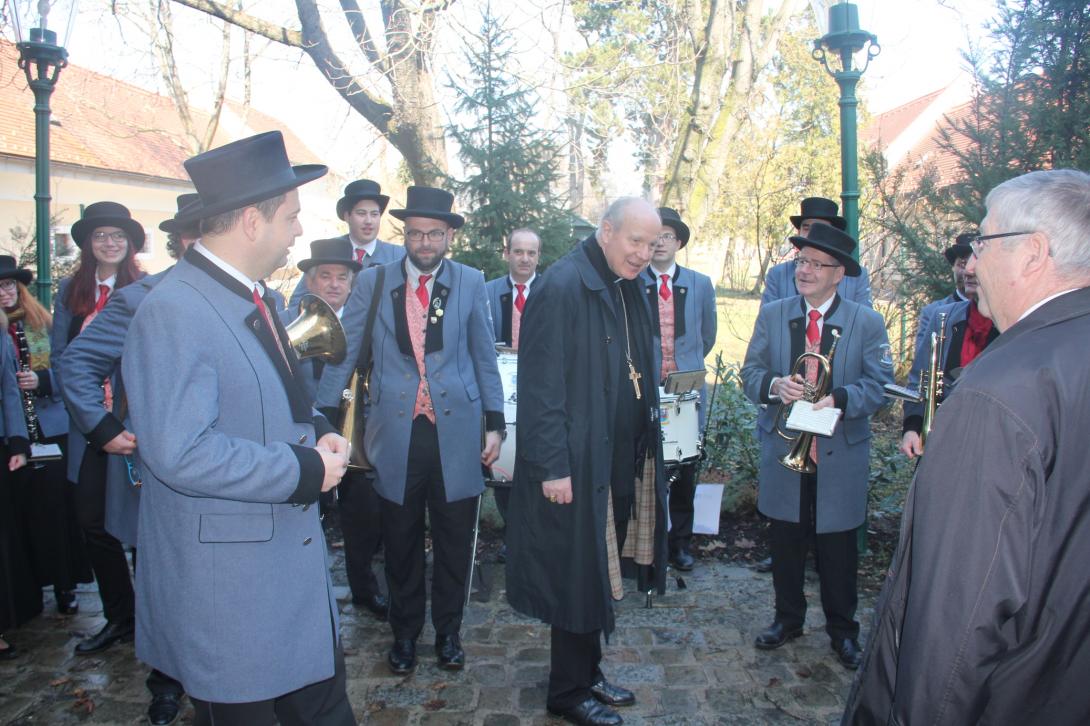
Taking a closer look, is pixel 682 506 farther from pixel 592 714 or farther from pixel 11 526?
pixel 11 526

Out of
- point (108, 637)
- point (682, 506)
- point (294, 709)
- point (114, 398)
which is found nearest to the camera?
point (294, 709)

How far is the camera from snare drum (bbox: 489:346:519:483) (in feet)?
16.3

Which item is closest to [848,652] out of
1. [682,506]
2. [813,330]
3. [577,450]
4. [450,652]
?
[813,330]

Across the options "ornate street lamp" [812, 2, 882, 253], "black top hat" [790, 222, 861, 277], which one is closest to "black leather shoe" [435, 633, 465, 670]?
"black top hat" [790, 222, 861, 277]

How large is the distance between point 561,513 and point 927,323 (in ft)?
9.12

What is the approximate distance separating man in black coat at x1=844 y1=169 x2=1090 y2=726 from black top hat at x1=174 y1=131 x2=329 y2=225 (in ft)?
6.43

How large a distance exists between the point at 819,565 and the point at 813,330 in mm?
1323

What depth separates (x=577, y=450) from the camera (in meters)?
3.65

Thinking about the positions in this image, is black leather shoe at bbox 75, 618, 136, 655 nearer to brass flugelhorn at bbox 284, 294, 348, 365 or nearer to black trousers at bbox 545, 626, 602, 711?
brass flugelhorn at bbox 284, 294, 348, 365

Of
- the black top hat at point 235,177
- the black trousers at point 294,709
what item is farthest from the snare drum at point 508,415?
the black top hat at point 235,177

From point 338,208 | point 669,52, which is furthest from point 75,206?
point 338,208

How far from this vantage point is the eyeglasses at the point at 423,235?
440 centimetres

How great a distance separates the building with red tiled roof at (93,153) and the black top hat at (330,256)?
52.2 feet

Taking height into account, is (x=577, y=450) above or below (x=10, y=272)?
below
